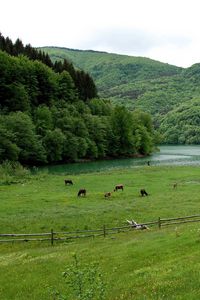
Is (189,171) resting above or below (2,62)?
below

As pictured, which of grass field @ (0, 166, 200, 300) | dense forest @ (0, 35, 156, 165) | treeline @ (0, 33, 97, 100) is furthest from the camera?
treeline @ (0, 33, 97, 100)

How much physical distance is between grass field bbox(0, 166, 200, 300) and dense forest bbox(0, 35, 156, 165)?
148ft

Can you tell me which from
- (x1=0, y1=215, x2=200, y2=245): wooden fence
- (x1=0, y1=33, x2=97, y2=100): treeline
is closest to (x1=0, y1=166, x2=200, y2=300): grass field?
(x1=0, y1=215, x2=200, y2=245): wooden fence

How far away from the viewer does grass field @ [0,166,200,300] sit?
1997 cm

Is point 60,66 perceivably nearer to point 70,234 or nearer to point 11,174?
point 11,174

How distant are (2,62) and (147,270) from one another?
132 meters

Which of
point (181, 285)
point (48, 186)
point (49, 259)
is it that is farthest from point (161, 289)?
point (48, 186)

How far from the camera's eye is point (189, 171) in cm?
9012

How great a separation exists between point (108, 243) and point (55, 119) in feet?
355

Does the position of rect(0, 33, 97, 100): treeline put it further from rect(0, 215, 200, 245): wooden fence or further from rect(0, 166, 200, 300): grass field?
rect(0, 215, 200, 245): wooden fence

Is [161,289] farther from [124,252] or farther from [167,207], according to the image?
[167,207]

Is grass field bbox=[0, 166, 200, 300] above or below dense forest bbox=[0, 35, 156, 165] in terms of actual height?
below

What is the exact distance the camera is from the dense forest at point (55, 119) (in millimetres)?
118125

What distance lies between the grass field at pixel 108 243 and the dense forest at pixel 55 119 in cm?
4518
